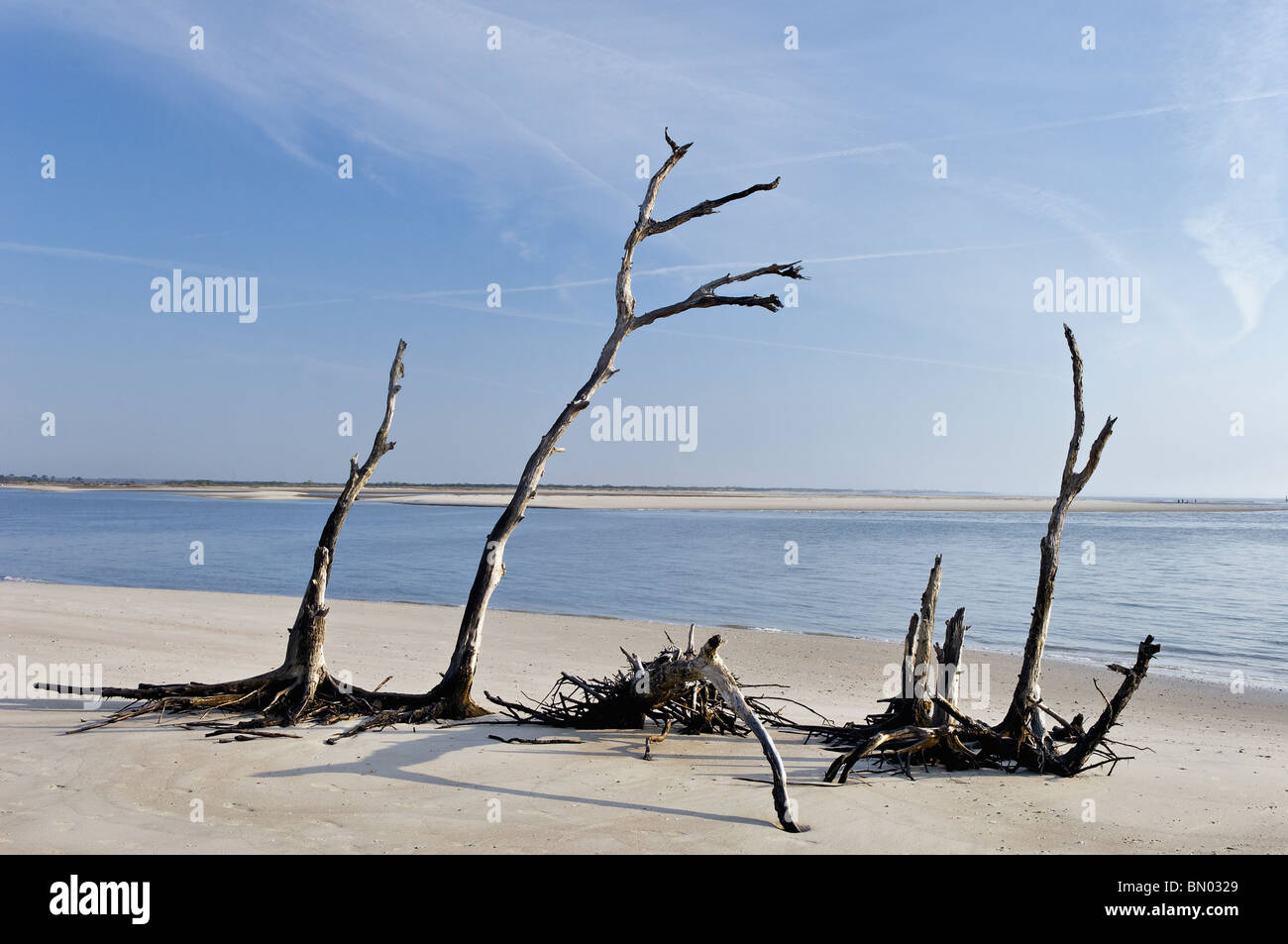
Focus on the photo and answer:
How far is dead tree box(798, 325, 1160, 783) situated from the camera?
750 cm

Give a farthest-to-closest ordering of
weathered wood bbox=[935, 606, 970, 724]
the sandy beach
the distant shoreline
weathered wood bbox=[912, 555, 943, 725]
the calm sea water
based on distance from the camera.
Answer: the distant shoreline
the calm sea water
weathered wood bbox=[935, 606, 970, 724]
weathered wood bbox=[912, 555, 943, 725]
the sandy beach

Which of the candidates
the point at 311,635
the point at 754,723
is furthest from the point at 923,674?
the point at 311,635

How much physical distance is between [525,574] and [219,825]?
24591mm

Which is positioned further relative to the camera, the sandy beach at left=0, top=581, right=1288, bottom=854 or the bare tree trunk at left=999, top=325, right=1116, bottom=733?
the bare tree trunk at left=999, top=325, right=1116, bottom=733

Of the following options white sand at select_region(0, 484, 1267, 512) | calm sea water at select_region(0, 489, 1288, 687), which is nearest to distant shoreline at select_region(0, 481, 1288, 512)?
white sand at select_region(0, 484, 1267, 512)

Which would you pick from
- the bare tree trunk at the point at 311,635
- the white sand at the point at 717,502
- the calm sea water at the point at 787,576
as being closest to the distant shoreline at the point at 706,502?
the white sand at the point at 717,502

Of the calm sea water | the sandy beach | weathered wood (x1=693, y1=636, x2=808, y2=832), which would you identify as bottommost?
the calm sea water

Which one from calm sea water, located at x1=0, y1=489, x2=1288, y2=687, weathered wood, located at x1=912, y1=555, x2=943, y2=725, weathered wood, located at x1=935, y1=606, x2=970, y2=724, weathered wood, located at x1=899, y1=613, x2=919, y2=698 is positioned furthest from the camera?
calm sea water, located at x1=0, y1=489, x2=1288, y2=687

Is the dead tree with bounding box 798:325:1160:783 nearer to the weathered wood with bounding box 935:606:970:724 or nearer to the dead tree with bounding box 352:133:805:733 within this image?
the weathered wood with bounding box 935:606:970:724

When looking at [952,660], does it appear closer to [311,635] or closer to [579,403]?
[579,403]

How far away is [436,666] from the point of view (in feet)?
45.3

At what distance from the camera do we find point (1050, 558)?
8.27 meters

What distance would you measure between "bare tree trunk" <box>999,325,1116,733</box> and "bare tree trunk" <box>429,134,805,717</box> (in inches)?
121
